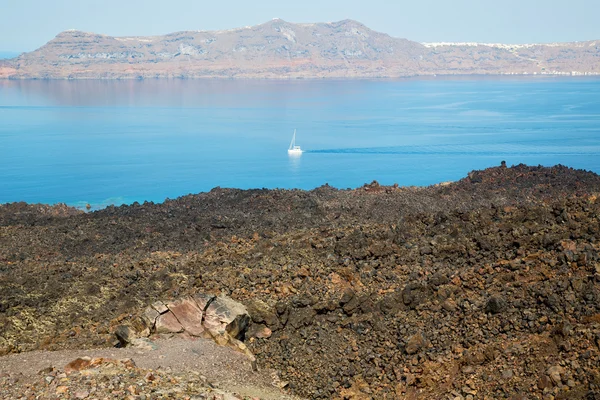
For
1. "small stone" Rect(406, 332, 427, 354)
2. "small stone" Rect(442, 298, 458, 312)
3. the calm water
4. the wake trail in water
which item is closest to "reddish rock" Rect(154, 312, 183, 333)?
"small stone" Rect(406, 332, 427, 354)

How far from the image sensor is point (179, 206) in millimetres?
25172

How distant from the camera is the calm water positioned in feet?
148

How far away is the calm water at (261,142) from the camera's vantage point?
148 feet

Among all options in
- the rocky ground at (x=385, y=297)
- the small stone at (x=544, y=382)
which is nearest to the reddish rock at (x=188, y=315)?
the rocky ground at (x=385, y=297)

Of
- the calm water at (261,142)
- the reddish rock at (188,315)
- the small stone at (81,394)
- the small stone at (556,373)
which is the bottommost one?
the calm water at (261,142)

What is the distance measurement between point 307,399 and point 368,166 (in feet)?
134

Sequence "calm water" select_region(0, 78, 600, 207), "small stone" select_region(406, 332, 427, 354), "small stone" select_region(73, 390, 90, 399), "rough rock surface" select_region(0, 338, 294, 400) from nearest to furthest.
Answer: "small stone" select_region(73, 390, 90, 399) → "rough rock surface" select_region(0, 338, 294, 400) → "small stone" select_region(406, 332, 427, 354) → "calm water" select_region(0, 78, 600, 207)

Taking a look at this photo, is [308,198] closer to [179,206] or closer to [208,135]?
[179,206]

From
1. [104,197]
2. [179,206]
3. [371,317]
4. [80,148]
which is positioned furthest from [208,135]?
[371,317]

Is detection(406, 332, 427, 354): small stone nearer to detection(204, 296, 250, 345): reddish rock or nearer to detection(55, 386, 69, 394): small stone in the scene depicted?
detection(204, 296, 250, 345): reddish rock

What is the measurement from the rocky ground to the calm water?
79.0ft

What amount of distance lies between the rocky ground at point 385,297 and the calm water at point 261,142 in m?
24.1

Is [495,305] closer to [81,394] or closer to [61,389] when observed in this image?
[81,394]

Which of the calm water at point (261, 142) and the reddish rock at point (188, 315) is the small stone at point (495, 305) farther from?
the calm water at point (261, 142)
